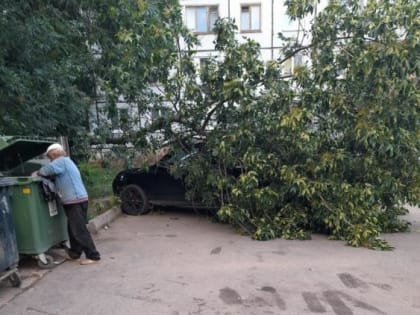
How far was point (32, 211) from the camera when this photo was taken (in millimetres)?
4547

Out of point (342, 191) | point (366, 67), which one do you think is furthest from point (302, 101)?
point (342, 191)

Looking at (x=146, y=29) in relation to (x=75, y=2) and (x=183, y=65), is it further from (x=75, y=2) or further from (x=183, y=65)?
(x=75, y=2)

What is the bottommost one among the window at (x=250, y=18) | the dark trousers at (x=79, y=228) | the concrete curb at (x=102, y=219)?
the concrete curb at (x=102, y=219)

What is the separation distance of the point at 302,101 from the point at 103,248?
4077 millimetres

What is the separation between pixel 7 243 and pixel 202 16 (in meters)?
18.8

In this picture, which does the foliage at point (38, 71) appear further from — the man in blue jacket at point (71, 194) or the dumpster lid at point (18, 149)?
the man in blue jacket at point (71, 194)

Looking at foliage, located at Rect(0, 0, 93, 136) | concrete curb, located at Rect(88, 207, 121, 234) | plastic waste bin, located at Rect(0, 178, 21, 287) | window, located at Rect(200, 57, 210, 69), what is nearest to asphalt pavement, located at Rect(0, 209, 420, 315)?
plastic waste bin, located at Rect(0, 178, 21, 287)

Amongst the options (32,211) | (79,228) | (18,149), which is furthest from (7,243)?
(18,149)

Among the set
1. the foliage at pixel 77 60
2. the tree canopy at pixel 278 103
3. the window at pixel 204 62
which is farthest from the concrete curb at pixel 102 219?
the window at pixel 204 62

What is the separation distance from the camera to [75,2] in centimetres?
732

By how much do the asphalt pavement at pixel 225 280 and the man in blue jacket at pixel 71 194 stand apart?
14.6 inches

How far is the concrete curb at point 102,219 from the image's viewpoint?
6715 millimetres

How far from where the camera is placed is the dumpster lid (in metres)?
4.62

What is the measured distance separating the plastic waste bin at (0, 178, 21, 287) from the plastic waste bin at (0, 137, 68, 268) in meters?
0.22
